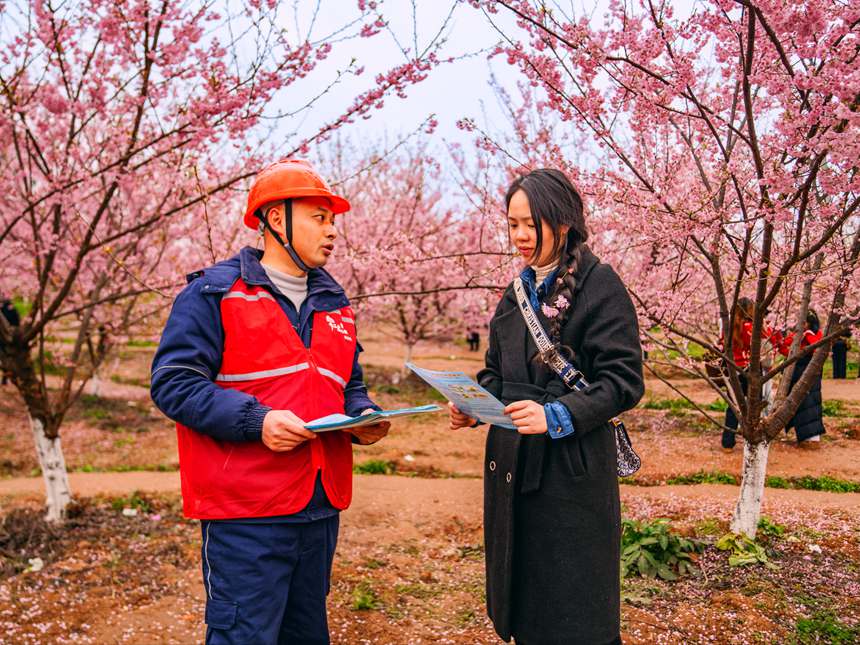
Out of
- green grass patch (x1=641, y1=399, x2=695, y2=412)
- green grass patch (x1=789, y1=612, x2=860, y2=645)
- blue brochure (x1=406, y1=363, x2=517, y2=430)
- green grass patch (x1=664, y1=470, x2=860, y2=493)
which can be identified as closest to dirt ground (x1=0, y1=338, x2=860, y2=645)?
green grass patch (x1=789, y1=612, x2=860, y2=645)

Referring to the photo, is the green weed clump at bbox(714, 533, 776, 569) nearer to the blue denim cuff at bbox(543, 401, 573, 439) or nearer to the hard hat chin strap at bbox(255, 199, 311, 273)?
the blue denim cuff at bbox(543, 401, 573, 439)

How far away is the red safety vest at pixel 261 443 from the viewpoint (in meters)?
2.00

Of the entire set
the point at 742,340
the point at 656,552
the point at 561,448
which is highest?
the point at 742,340

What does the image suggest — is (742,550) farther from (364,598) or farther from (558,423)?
(558,423)

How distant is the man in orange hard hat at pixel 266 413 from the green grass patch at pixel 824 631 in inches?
90.9

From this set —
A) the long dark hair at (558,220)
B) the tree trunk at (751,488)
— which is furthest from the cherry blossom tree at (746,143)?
the long dark hair at (558,220)

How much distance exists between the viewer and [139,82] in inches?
181

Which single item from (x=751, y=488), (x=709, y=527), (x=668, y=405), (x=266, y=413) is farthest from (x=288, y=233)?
(x=668, y=405)

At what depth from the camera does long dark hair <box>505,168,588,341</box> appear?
83.1 inches

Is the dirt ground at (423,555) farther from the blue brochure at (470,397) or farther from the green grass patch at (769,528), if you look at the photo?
the blue brochure at (470,397)

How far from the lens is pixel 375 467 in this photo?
24.3ft

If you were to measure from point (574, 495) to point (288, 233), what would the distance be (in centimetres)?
121

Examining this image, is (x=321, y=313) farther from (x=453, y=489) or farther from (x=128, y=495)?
(x=128, y=495)

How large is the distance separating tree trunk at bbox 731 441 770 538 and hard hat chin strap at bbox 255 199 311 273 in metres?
3.05
